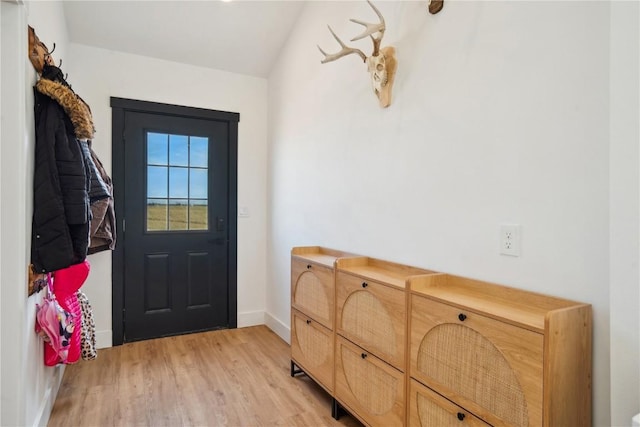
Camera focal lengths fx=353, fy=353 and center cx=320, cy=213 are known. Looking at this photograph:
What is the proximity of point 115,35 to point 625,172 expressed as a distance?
141 inches

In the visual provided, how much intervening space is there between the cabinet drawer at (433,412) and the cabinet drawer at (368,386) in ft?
0.24

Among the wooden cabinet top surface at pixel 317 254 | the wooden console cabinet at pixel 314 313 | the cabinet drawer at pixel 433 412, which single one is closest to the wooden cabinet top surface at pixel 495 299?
the cabinet drawer at pixel 433 412

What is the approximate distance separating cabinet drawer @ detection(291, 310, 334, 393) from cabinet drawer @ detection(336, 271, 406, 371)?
216mm

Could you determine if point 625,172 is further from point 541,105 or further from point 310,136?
point 310,136

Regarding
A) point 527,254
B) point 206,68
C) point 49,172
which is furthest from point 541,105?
point 206,68

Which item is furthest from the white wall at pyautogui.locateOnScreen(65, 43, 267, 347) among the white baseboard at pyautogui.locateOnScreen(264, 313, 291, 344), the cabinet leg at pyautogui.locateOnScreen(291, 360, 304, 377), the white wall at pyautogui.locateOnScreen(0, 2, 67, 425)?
the white wall at pyautogui.locateOnScreen(0, 2, 67, 425)

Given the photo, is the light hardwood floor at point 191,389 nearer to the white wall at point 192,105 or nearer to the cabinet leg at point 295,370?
the cabinet leg at point 295,370

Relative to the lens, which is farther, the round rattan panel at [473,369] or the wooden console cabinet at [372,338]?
the wooden console cabinet at [372,338]

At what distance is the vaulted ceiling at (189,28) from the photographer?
2.85 meters

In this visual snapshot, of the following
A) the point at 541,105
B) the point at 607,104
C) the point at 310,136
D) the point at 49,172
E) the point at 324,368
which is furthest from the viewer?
the point at 310,136

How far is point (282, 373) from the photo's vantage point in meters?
2.69

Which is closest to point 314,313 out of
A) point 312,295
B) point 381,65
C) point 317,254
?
point 312,295

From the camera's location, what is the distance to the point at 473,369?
4.27 feet

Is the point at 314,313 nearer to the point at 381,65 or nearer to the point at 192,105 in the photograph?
the point at 381,65
